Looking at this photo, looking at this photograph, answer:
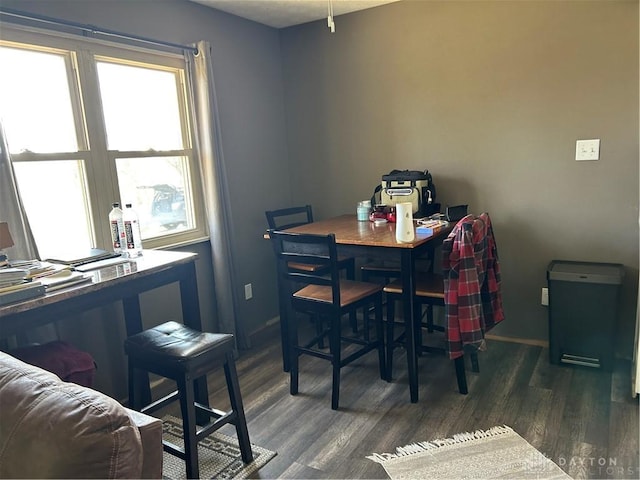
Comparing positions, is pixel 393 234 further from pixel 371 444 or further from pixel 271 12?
pixel 271 12

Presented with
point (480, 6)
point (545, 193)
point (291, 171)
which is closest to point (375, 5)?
point (480, 6)

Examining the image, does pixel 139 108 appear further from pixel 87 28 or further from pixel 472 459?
pixel 472 459

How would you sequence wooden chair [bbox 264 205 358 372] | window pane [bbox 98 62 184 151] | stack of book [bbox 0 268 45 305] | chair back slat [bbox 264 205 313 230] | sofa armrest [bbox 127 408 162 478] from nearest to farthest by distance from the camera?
1. sofa armrest [bbox 127 408 162 478]
2. stack of book [bbox 0 268 45 305]
3. window pane [bbox 98 62 184 151]
4. wooden chair [bbox 264 205 358 372]
5. chair back slat [bbox 264 205 313 230]

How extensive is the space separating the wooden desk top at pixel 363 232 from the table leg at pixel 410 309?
9cm

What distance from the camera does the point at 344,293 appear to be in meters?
2.53

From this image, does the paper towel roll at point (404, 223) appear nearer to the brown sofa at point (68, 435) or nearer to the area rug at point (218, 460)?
the area rug at point (218, 460)

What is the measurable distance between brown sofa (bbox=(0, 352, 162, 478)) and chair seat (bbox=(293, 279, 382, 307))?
1.48m

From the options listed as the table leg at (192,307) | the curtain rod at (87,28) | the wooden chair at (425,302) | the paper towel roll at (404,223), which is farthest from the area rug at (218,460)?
the curtain rod at (87,28)

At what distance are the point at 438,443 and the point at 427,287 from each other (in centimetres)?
83

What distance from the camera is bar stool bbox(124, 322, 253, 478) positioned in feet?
5.88

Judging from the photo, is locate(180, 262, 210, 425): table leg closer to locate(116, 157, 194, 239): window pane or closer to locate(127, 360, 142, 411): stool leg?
locate(127, 360, 142, 411): stool leg

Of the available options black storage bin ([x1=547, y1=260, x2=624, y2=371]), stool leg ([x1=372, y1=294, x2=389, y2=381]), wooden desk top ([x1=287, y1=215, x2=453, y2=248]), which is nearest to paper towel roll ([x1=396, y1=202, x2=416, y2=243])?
wooden desk top ([x1=287, y1=215, x2=453, y2=248])

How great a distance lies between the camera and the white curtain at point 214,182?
2.83m

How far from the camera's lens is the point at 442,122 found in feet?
10.2
